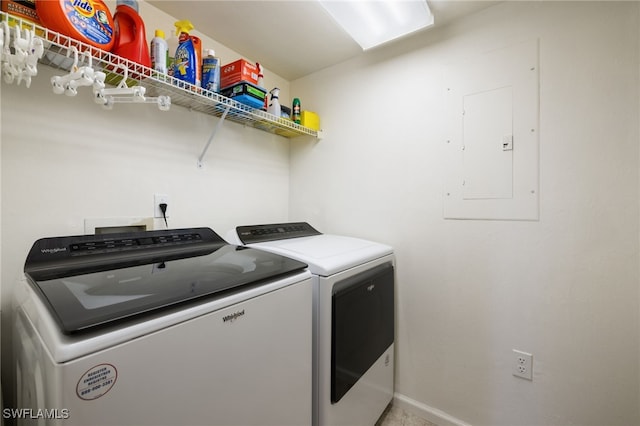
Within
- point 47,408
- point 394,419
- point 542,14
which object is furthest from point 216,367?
point 542,14

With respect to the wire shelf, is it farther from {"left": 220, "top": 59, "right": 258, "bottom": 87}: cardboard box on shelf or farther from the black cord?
the black cord

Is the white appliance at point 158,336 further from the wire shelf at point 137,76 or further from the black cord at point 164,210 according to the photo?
the wire shelf at point 137,76

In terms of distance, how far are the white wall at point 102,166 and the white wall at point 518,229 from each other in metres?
0.85

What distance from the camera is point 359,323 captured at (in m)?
1.33

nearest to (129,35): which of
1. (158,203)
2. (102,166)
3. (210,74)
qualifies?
(210,74)

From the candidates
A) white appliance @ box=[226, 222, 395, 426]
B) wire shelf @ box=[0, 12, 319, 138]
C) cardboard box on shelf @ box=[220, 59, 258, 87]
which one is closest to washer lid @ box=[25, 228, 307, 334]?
white appliance @ box=[226, 222, 395, 426]

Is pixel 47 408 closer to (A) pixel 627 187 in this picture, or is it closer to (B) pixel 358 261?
(B) pixel 358 261

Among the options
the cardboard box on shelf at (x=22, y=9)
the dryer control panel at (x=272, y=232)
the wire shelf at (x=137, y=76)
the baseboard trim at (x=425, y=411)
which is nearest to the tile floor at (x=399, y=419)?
the baseboard trim at (x=425, y=411)

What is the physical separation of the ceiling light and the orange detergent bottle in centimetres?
93

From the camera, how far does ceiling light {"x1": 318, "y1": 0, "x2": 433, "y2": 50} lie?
1339 mm

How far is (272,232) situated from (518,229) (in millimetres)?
1362

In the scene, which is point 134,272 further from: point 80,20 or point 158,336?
point 80,20

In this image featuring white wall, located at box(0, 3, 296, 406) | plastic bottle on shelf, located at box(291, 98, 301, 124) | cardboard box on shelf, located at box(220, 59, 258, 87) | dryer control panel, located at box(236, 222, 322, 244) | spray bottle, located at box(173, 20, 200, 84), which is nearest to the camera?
white wall, located at box(0, 3, 296, 406)

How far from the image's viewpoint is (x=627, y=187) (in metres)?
1.14
